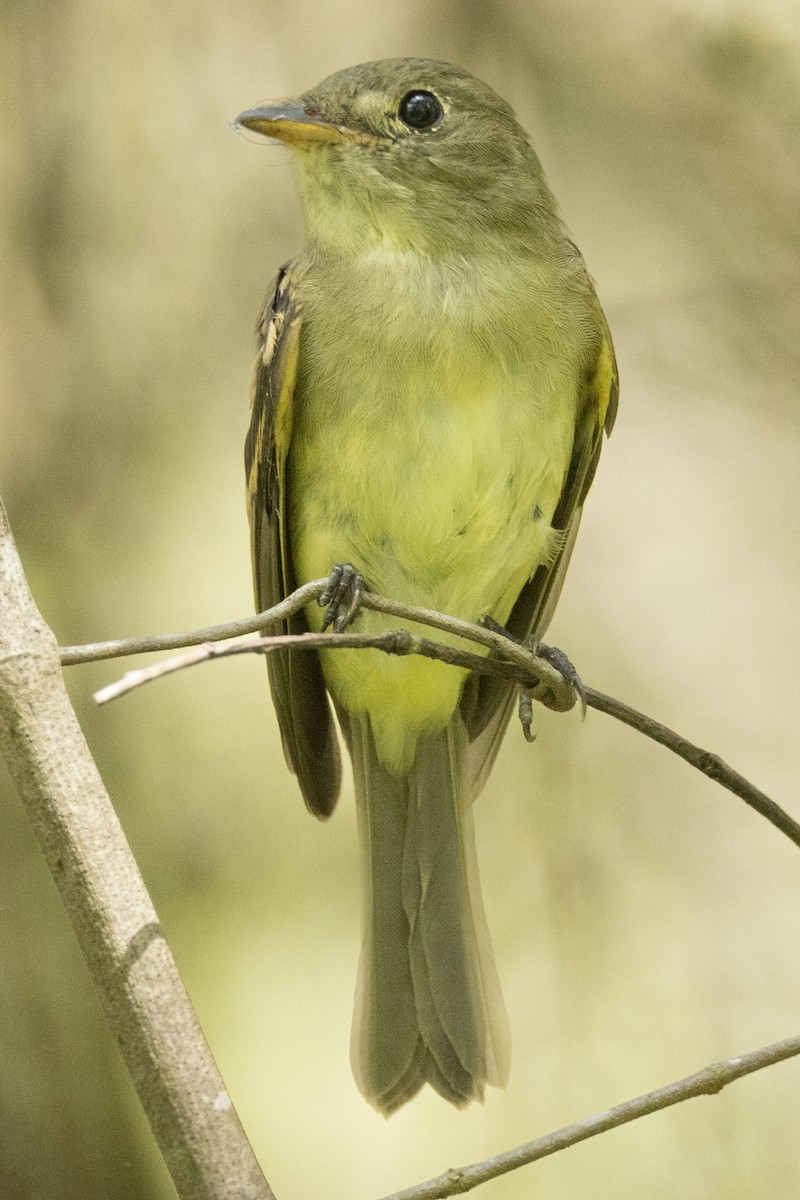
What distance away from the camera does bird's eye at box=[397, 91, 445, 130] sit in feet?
9.83

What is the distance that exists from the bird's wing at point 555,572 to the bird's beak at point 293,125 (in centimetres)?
69

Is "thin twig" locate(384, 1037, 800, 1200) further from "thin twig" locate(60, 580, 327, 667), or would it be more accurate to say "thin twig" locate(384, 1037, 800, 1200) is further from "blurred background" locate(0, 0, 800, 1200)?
"blurred background" locate(0, 0, 800, 1200)

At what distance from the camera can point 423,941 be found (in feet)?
10.5

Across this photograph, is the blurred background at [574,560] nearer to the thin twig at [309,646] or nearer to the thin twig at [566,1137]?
the thin twig at [309,646]

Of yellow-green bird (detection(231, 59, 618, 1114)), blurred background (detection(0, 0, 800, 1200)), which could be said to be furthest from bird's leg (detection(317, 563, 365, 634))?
blurred background (detection(0, 0, 800, 1200))

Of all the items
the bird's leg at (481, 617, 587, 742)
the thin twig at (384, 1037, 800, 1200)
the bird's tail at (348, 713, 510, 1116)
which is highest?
the bird's leg at (481, 617, 587, 742)

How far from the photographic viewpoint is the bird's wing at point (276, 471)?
9.76 ft

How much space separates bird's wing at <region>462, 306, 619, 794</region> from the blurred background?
576 millimetres

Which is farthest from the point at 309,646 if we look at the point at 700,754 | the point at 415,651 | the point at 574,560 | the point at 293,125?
the point at 574,560

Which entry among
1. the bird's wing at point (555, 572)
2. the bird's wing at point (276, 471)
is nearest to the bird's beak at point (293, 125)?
the bird's wing at point (276, 471)

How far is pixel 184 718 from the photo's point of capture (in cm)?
379

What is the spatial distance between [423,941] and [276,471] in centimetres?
106

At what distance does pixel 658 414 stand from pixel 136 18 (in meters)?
1.77

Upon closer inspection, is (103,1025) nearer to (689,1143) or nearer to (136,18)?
(689,1143)
